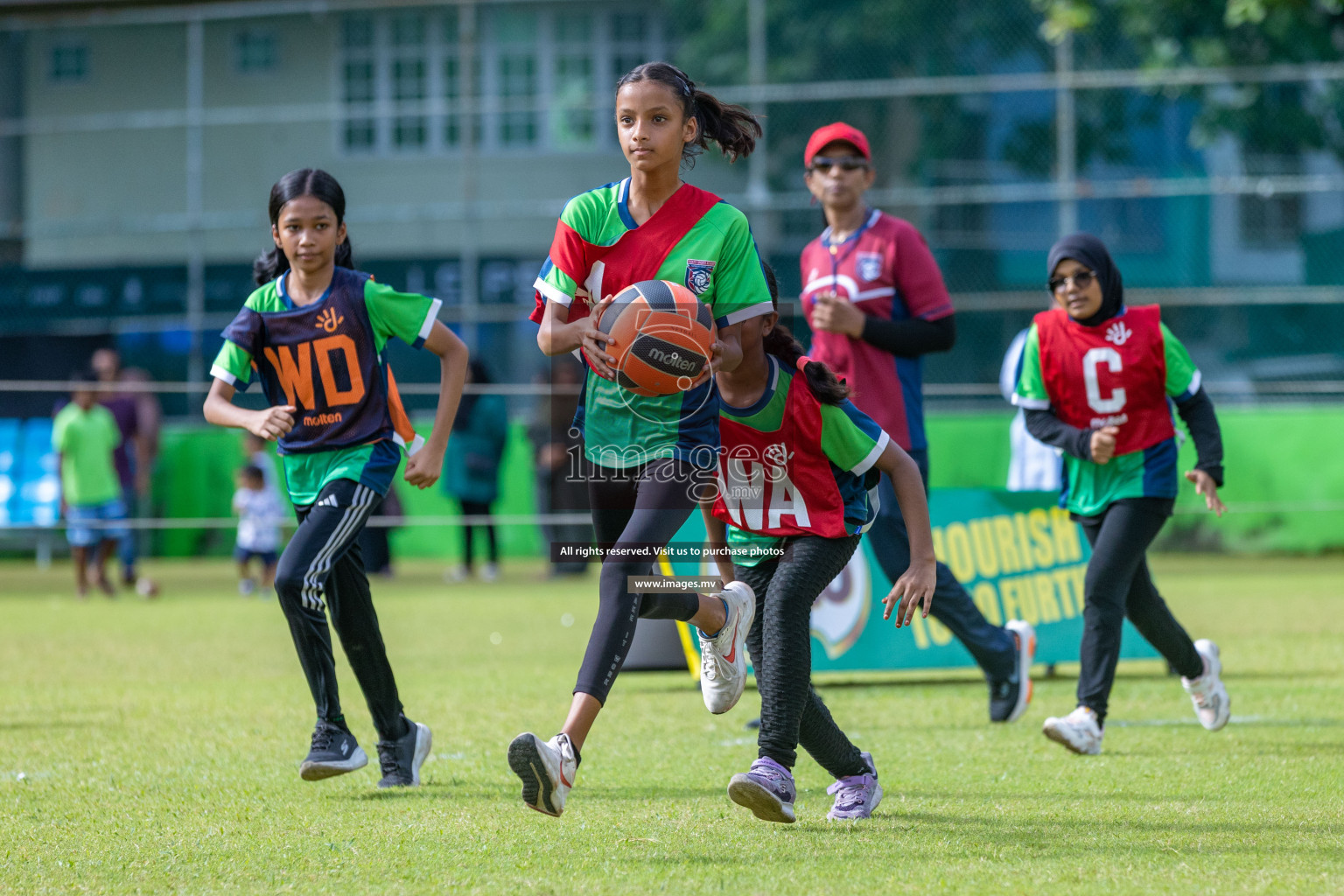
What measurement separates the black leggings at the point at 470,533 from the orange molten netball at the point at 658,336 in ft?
34.6

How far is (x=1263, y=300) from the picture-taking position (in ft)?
49.6

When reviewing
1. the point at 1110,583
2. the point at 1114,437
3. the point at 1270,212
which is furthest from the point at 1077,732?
the point at 1270,212

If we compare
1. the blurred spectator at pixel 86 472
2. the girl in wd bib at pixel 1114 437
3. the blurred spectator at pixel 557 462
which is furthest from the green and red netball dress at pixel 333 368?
the blurred spectator at pixel 86 472

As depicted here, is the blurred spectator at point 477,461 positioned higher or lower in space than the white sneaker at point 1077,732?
higher

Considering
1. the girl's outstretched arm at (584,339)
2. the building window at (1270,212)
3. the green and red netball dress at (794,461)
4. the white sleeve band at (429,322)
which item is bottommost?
the green and red netball dress at (794,461)

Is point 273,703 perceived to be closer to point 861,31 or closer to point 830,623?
point 830,623

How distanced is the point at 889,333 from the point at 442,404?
2.05 meters

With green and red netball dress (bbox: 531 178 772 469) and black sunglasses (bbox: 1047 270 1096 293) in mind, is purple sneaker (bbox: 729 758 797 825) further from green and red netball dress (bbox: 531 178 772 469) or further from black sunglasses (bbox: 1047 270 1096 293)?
black sunglasses (bbox: 1047 270 1096 293)

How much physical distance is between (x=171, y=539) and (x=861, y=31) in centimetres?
1074

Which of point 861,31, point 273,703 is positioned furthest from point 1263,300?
point 273,703

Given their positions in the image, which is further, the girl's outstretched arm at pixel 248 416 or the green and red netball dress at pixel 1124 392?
the green and red netball dress at pixel 1124 392

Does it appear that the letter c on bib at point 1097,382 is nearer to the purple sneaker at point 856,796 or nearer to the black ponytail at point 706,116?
the black ponytail at point 706,116

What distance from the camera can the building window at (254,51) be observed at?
21803mm

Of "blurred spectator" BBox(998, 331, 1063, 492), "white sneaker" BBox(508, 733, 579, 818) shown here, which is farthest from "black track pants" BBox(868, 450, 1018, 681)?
"blurred spectator" BBox(998, 331, 1063, 492)
